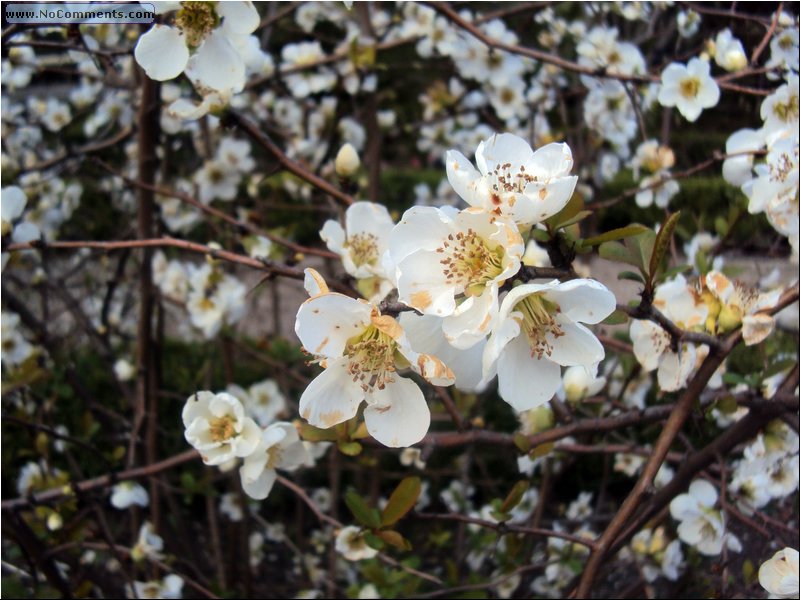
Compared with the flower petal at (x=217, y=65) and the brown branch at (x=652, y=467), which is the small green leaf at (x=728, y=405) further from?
the flower petal at (x=217, y=65)

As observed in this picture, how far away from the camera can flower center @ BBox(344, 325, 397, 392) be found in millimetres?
689

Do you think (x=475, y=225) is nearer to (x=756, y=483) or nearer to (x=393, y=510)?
(x=393, y=510)

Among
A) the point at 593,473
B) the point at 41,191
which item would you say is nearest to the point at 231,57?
the point at 41,191

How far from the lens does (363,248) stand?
3.41ft

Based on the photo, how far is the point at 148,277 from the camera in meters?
1.89

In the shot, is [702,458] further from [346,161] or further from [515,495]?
[346,161]

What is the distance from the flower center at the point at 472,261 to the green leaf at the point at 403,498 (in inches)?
15.6

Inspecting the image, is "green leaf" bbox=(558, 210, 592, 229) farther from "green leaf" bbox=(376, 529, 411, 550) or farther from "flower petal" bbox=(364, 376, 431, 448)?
"green leaf" bbox=(376, 529, 411, 550)

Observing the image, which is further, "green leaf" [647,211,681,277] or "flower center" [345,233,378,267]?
"flower center" [345,233,378,267]

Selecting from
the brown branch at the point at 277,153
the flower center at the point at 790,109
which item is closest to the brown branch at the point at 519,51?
the flower center at the point at 790,109

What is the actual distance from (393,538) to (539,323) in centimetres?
46

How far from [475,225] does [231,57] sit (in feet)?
1.68

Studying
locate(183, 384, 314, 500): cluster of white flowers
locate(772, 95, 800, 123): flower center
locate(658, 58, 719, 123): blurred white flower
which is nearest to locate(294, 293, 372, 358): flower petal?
locate(183, 384, 314, 500): cluster of white flowers

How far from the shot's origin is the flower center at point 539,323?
2.24 feet
